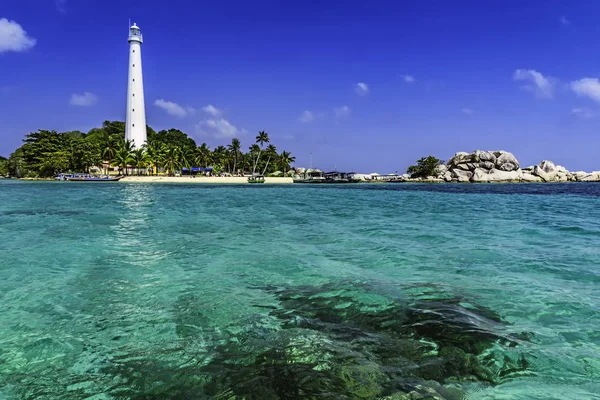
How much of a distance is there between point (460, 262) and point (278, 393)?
7533 millimetres

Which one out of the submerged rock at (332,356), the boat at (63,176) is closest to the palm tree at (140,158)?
the boat at (63,176)

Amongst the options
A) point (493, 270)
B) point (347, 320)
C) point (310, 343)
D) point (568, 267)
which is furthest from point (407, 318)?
point (568, 267)

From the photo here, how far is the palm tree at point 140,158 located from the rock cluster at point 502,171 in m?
93.9

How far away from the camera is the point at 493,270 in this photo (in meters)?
8.70

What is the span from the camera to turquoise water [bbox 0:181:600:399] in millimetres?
3732

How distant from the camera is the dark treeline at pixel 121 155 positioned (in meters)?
89.2

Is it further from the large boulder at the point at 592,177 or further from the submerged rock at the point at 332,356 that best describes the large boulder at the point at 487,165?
the submerged rock at the point at 332,356

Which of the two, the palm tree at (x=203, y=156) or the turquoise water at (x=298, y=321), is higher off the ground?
the palm tree at (x=203, y=156)

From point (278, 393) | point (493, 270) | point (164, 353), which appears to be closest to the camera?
point (278, 393)

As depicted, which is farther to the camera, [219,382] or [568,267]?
[568,267]

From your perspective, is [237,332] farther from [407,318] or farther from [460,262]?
[460,262]

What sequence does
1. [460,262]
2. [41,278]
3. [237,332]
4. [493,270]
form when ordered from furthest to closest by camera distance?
[460,262] → [493,270] → [41,278] → [237,332]

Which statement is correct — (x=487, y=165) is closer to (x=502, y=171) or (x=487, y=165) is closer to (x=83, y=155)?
(x=502, y=171)

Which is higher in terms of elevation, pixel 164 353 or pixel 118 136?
pixel 118 136
